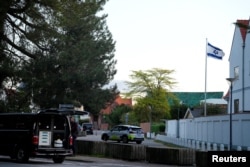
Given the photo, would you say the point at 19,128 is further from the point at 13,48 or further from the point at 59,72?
the point at 59,72

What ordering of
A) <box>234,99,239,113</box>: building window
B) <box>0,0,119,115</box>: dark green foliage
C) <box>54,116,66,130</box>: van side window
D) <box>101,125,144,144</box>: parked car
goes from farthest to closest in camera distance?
<box>101,125,144,144</box>: parked car, <box>234,99,239,113</box>: building window, <box>0,0,119,115</box>: dark green foliage, <box>54,116,66,130</box>: van side window

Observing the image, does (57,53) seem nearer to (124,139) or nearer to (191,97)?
(124,139)

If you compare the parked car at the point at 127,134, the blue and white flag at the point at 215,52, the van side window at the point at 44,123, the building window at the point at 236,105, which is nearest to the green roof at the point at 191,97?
the blue and white flag at the point at 215,52

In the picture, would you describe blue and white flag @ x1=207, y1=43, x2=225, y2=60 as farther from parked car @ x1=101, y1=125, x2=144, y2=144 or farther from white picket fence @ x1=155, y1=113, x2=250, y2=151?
parked car @ x1=101, y1=125, x2=144, y2=144

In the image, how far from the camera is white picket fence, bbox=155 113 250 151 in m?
26.3

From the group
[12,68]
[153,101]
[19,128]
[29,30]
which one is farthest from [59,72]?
[153,101]

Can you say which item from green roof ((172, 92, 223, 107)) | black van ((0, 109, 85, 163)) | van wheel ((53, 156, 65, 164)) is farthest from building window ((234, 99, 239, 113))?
green roof ((172, 92, 223, 107))

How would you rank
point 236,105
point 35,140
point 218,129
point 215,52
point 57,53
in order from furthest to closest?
point 215,52, point 236,105, point 57,53, point 218,129, point 35,140

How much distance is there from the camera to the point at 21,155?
21609mm

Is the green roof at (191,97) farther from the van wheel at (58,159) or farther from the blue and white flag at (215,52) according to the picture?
the van wheel at (58,159)

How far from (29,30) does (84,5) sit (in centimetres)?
368

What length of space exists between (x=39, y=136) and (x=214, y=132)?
50.3 ft

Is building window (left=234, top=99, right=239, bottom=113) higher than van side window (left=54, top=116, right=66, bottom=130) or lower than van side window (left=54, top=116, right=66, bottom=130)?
higher

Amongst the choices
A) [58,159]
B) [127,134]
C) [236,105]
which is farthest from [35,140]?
[236,105]
